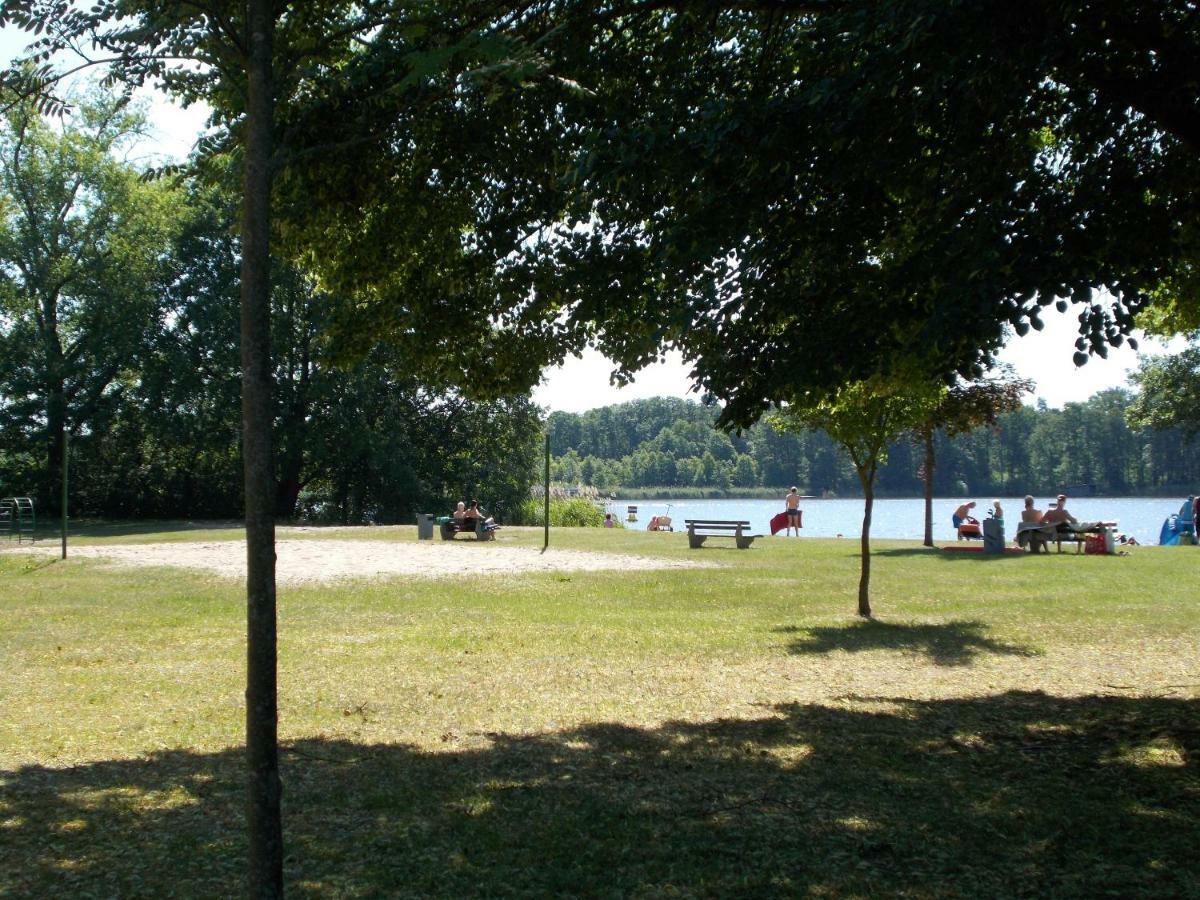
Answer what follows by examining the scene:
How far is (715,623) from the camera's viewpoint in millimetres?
13711

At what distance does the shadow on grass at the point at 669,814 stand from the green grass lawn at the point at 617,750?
0.07 ft

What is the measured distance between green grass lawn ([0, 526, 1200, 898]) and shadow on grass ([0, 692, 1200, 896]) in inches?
0.9

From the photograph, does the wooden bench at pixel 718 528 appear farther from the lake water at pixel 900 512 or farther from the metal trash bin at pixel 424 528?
the lake water at pixel 900 512

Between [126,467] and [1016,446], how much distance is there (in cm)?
7103

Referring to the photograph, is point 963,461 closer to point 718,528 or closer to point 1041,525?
point 718,528

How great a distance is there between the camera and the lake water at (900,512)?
58500mm

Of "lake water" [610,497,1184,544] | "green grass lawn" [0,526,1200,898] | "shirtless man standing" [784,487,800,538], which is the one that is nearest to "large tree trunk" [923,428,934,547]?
"shirtless man standing" [784,487,800,538]

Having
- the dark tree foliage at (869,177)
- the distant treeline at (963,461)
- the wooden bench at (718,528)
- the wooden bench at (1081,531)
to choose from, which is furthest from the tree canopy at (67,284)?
the distant treeline at (963,461)

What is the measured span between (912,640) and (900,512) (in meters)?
75.8

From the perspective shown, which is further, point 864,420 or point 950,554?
point 950,554

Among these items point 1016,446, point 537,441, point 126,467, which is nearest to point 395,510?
point 537,441

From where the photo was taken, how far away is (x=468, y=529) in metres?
31.1

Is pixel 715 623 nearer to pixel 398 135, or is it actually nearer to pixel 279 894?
pixel 398 135

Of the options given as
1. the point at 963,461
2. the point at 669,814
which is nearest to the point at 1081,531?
the point at 669,814
